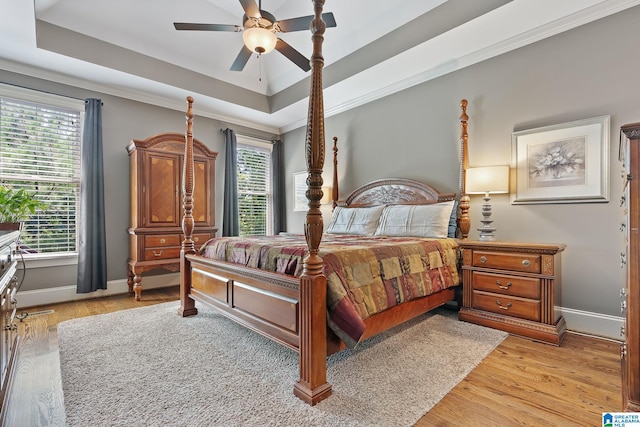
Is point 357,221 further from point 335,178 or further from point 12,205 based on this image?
point 12,205

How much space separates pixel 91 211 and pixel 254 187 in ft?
8.22

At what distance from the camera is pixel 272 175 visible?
580cm

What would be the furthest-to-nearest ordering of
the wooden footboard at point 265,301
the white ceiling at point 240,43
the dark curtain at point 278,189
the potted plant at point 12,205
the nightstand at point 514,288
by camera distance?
the dark curtain at point 278,189
the white ceiling at point 240,43
the nightstand at point 514,288
the potted plant at point 12,205
the wooden footboard at point 265,301

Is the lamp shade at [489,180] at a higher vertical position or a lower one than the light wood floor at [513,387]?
higher

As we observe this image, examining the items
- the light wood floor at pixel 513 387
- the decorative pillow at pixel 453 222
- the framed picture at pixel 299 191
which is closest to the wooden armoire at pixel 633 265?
the light wood floor at pixel 513 387

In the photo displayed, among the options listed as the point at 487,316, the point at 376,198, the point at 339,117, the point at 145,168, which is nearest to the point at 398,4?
the point at 339,117

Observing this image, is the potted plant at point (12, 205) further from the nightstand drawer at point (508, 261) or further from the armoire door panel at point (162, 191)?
the nightstand drawer at point (508, 261)

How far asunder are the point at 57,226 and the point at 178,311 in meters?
2.01

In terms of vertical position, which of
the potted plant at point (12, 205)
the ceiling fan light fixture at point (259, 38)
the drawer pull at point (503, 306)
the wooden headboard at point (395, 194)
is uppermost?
the ceiling fan light fixture at point (259, 38)

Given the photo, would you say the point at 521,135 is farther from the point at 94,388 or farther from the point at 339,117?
the point at 94,388

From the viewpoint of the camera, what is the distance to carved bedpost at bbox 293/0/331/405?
5.32 ft

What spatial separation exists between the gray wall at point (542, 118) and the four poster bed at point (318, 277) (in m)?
0.33

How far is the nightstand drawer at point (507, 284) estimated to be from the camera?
246cm

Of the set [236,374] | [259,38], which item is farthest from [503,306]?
[259,38]
